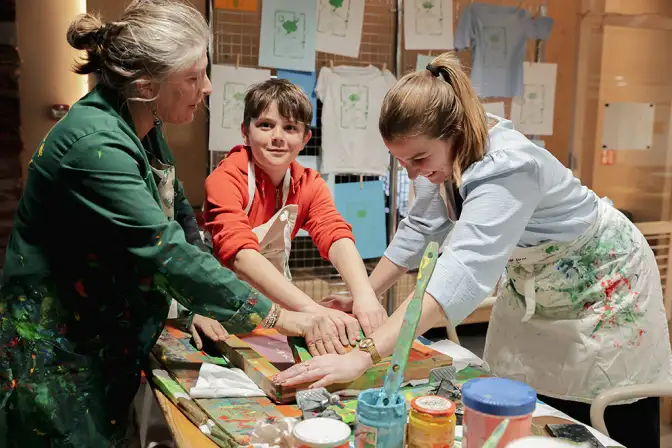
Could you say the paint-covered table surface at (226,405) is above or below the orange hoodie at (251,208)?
below

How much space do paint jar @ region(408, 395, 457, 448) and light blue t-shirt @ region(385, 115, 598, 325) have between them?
0.24 metres

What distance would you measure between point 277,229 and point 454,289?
752mm

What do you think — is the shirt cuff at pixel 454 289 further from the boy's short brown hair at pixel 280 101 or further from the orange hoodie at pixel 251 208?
the boy's short brown hair at pixel 280 101

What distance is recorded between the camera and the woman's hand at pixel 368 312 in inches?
59.2

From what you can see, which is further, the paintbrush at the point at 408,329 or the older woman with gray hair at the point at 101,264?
the older woman with gray hair at the point at 101,264

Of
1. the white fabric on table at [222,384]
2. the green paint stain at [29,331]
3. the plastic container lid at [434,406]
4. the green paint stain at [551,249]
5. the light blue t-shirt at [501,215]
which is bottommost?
the white fabric on table at [222,384]

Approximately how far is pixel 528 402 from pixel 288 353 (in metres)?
0.67

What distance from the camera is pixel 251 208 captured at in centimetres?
182

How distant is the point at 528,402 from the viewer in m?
0.88

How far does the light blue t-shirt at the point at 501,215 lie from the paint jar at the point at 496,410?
0.28 m

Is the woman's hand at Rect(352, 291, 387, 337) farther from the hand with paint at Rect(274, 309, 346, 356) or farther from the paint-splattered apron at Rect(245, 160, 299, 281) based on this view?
the paint-splattered apron at Rect(245, 160, 299, 281)

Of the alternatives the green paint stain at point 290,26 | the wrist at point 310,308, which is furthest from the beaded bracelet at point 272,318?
the green paint stain at point 290,26

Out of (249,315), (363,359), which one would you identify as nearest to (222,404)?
(249,315)

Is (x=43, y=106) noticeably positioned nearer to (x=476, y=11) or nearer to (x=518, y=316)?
(x=476, y=11)
